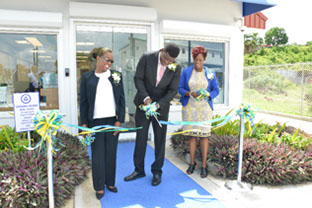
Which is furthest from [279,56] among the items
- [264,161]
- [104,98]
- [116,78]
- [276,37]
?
[104,98]

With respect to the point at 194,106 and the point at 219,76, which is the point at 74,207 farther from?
the point at 219,76

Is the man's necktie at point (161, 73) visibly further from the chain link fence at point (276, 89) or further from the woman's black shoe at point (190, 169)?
the chain link fence at point (276, 89)

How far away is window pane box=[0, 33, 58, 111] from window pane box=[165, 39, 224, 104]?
3155mm

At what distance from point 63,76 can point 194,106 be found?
3.19 m

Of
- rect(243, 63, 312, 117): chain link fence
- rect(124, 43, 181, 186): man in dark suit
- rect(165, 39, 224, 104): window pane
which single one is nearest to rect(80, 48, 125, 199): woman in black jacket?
rect(124, 43, 181, 186): man in dark suit

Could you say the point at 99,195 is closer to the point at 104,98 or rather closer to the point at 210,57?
the point at 104,98

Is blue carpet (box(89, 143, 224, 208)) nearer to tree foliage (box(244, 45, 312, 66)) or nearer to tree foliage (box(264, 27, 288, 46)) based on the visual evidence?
tree foliage (box(244, 45, 312, 66))

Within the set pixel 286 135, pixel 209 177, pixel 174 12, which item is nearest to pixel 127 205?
pixel 209 177

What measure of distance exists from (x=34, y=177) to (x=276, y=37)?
59865mm

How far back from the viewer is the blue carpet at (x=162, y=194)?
125 inches

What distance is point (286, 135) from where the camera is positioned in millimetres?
4828

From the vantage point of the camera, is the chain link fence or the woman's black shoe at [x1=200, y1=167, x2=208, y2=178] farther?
the chain link fence

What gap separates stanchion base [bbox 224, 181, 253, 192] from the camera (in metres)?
3.57

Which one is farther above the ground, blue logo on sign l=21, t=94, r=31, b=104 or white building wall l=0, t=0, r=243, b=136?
white building wall l=0, t=0, r=243, b=136
